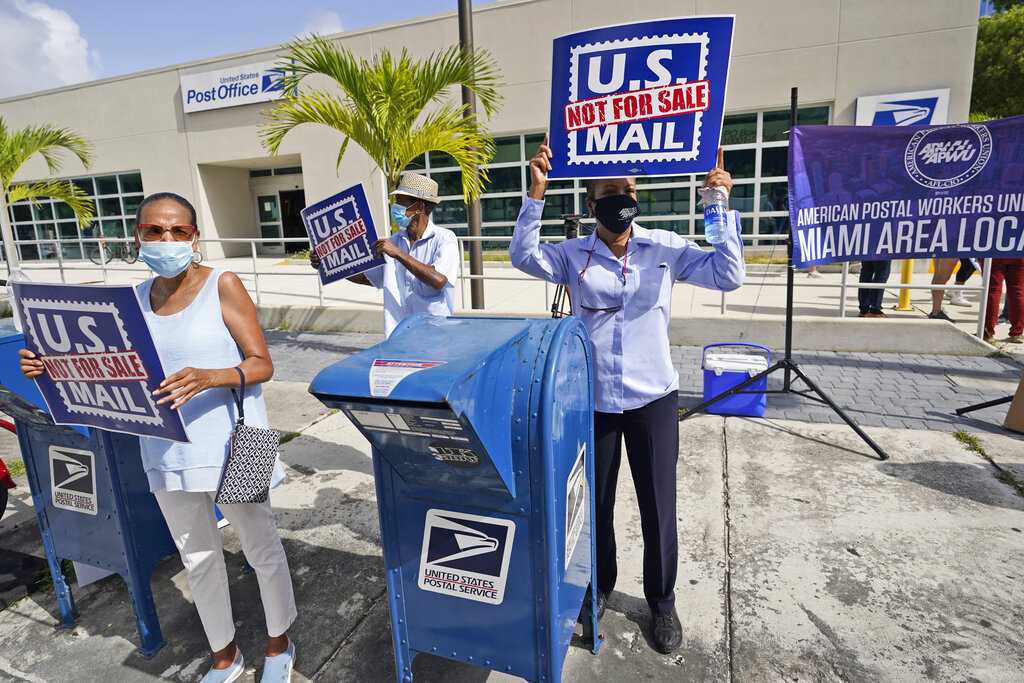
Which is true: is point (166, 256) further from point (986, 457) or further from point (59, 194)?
point (59, 194)

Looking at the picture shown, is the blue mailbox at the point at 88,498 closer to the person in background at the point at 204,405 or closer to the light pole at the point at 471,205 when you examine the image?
the person in background at the point at 204,405

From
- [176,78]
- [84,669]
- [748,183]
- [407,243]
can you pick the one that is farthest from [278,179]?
[84,669]

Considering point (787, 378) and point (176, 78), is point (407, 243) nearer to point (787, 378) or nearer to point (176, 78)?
point (787, 378)

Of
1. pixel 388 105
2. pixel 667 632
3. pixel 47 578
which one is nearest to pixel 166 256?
pixel 47 578

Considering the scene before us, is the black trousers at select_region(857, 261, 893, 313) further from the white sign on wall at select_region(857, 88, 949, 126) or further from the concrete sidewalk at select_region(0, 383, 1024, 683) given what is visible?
the white sign on wall at select_region(857, 88, 949, 126)

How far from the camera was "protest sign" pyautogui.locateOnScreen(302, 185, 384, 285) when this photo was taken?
13.8ft

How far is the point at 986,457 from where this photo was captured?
4273mm

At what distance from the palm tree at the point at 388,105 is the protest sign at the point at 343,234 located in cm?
244

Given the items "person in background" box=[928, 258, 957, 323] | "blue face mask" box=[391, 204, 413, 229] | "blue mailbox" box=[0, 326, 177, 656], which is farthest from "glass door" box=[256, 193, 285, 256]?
"blue mailbox" box=[0, 326, 177, 656]

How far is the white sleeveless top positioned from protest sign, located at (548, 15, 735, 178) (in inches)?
60.7

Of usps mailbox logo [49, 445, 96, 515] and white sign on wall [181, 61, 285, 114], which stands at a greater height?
white sign on wall [181, 61, 285, 114]

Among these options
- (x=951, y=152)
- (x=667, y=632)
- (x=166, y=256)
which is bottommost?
(x=667, y=632)

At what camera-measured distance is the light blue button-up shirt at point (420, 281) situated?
3.81 meters

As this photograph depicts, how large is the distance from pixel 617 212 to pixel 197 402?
5.93 feet
